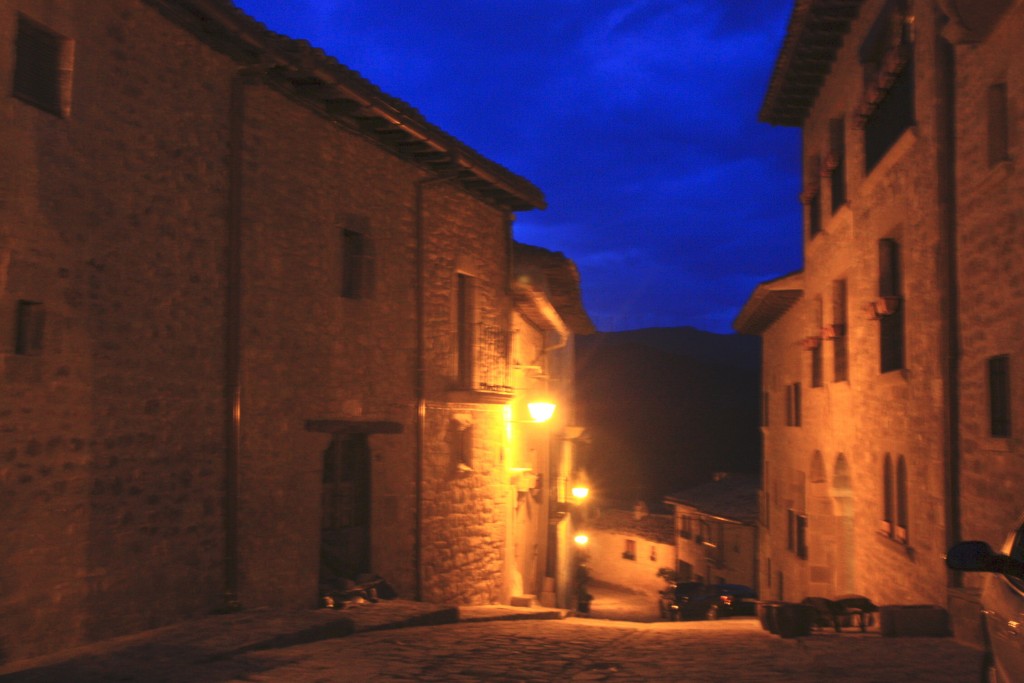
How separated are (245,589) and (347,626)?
117 centimetres

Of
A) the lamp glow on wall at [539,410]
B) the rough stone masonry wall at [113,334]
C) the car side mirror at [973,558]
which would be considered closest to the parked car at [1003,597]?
the car side mirror at [973,558]

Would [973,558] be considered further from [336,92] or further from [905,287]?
[336,92]

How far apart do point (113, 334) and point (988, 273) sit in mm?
7631

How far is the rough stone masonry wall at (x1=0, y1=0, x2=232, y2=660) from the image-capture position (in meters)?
7.20

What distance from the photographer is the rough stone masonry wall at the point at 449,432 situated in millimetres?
14156

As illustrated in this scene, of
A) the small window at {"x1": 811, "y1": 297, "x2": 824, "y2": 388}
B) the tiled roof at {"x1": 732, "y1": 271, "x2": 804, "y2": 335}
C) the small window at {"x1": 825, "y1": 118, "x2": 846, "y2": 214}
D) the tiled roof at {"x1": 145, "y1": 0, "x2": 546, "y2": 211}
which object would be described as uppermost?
the small window at {"x1": 825, "y1": 118, "x2": 846, "y2": 214}

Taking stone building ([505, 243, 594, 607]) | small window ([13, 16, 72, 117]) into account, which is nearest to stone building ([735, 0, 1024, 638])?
stone building ([505, 243, 594, 607])

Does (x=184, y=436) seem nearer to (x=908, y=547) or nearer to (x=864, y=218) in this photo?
(x=908, y=547)

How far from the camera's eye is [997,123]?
8.77 m

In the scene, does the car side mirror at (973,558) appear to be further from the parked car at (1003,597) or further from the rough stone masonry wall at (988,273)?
the rough stone masonry wall at (988,273)

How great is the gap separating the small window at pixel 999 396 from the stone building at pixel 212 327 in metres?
6.89

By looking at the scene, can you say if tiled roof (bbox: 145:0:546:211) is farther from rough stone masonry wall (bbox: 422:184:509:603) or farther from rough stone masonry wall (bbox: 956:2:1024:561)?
rough stone masonry wall (bbox: 956:2:1024:561)

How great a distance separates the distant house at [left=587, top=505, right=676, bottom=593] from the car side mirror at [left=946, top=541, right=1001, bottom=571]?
3569cm

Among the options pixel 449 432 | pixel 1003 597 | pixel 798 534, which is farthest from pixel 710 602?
pixel 1003 597
